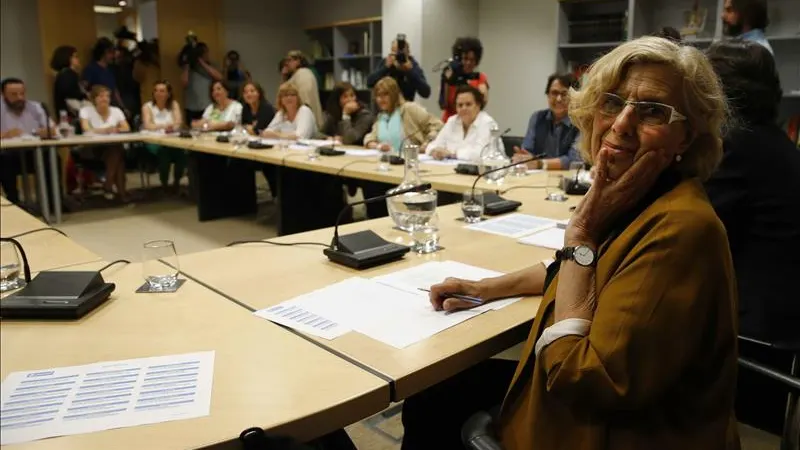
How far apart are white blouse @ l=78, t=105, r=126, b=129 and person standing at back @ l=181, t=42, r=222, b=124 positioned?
6.14ft

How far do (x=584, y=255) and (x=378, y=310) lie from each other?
46 centimetres

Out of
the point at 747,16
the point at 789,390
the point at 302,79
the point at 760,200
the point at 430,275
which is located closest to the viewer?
the point at 789,390

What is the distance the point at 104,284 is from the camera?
1388 millimetres

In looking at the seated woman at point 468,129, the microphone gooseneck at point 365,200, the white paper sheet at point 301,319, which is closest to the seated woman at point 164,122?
the seated woman at point 468,129

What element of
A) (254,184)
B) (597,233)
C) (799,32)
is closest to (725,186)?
(597,233)

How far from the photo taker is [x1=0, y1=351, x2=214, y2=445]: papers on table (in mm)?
864

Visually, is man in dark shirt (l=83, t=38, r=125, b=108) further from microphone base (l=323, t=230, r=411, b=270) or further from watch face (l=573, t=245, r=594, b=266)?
watch face (l=573, t=245, r=594, b=266)

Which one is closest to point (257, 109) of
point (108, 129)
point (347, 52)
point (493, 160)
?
point (108, 129)

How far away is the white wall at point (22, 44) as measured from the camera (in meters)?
7.24

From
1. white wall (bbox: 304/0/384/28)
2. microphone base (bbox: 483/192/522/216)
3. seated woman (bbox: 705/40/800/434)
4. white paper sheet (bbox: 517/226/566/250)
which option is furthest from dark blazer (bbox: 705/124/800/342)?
white wall (bbox: 304/0/384/28)

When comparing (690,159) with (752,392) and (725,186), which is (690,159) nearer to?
(725,186)

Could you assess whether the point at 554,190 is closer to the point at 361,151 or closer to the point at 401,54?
the point at 361,151

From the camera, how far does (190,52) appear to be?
26.2ft

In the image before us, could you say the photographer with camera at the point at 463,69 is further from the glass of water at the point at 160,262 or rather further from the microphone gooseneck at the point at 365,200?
the glass of water at the point at 160,262
